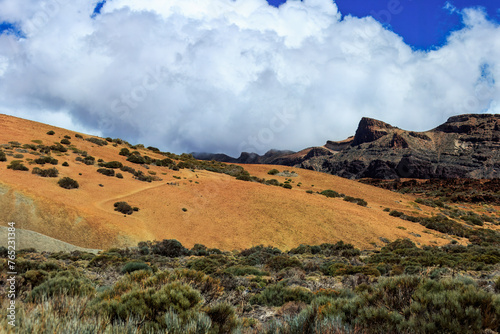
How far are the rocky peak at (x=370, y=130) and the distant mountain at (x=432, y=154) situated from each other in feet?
4.67

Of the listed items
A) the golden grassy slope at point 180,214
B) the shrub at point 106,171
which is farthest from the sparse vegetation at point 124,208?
the shrub at point 106,171

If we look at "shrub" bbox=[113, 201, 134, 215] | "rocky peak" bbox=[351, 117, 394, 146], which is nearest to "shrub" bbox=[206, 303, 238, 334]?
"shrub" bbox=[113, 201, 134, 215]

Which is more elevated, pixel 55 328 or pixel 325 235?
pixel 55 328

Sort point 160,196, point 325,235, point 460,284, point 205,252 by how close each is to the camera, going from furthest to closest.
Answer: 1. point 160,196
2. point 325,235
3. point 205,252
4. point 460,284

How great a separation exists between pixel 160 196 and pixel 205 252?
11.5 meters

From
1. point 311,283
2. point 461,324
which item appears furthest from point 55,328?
point 311,283

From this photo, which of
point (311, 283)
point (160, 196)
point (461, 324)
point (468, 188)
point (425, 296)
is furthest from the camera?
point (468, 188)

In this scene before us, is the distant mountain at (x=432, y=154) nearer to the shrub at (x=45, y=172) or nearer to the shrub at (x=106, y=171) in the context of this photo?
the shrub at (x=106, y=171)

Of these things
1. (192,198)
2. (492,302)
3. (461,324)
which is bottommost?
(192,198)

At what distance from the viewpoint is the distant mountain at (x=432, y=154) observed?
87719 millimetres

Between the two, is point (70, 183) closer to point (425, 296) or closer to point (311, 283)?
point (311, 283)

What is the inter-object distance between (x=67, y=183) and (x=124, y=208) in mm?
5929

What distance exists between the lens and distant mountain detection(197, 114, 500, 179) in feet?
288

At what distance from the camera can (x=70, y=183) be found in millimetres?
25609
